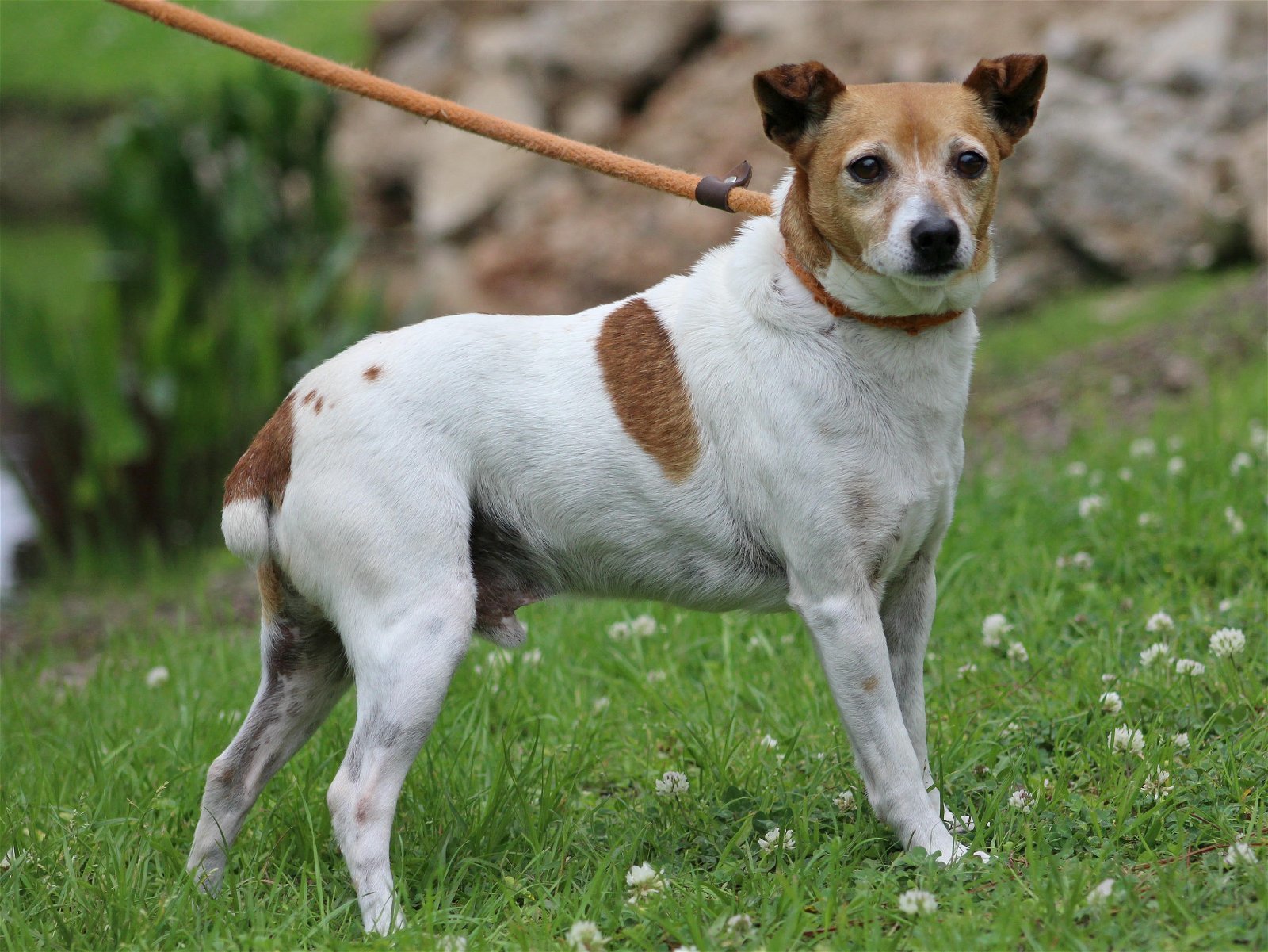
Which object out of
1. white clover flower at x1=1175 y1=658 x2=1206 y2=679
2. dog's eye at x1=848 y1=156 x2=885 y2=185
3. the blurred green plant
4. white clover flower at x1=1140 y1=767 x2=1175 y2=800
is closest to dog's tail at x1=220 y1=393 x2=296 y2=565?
dog's eye at x1=848 y1=156 x2=885 y2=185

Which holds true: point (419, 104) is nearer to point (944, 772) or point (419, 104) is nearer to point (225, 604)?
point (944, 772)

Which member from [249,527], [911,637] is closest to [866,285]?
[911,637]

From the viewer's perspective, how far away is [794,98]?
9.93 feet

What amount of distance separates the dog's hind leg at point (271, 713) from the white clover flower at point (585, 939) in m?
0.95

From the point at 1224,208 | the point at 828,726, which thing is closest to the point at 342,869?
the point at 828,726

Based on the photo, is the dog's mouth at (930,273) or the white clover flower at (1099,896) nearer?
the white clover flower at (1099,896)

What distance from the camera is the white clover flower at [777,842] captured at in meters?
3.03

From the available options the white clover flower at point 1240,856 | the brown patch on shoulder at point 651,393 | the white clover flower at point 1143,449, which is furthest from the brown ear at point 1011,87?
the white clover flower at point 1143,449

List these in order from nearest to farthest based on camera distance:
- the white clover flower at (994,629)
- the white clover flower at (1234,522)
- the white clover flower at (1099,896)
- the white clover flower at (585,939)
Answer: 1. the white clover flower at (1099,896)
2. the white clover flower at (585,939)
3. the white clover flower at (994,629)
4. the white clover flower at (1234,522)

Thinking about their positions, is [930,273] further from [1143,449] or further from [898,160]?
[1143,449]

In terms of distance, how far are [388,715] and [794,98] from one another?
163 centimetres

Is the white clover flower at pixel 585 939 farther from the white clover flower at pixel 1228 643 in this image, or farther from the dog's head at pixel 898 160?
the white clover flower at pixel 1228 643

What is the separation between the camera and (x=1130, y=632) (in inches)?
157

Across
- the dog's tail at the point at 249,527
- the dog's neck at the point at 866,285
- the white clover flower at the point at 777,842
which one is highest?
the dog's neck at the point at 866,285
